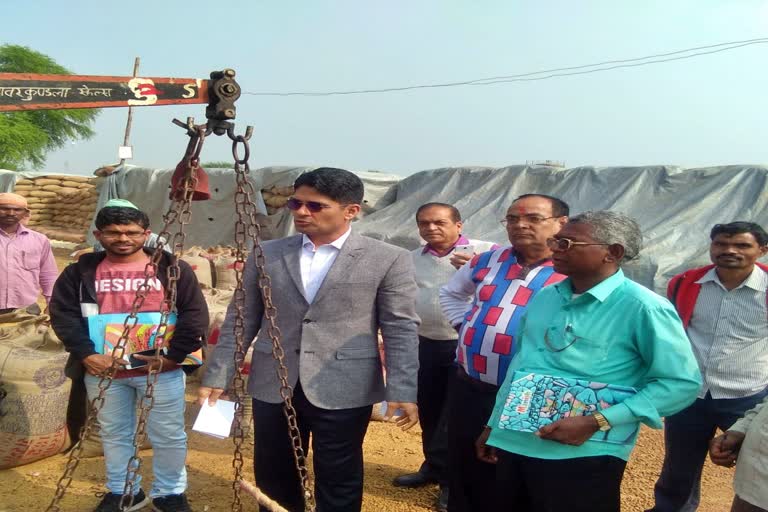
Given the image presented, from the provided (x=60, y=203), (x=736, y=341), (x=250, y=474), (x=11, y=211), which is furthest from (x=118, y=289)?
(x=60, y=203)

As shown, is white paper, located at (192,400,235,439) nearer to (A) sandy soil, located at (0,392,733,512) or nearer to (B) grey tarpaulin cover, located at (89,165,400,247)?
(A) sandy soil, located at (0,392,733,512)

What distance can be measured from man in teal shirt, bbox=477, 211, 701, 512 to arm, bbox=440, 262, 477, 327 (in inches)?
36.0

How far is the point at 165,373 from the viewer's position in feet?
9.93

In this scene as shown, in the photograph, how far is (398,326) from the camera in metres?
2.47

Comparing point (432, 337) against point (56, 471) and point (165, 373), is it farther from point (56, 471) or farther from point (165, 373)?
point (56, 471)

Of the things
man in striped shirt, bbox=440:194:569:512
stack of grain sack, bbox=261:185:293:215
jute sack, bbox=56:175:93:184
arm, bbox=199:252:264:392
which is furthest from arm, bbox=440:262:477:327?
jute sack, bbox=56:175:93:184

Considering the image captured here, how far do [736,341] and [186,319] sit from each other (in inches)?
104

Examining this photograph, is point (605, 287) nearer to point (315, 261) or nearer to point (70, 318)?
point (315, 261)

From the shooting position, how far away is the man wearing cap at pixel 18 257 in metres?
4.51

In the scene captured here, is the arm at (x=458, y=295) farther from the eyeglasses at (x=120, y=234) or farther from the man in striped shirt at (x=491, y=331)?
the eyeglasses at (x=120, y=234)

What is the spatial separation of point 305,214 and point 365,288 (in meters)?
0.37

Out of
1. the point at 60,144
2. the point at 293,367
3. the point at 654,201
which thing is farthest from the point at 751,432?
the point at 60,144

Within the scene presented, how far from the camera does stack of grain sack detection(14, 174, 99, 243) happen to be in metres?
15.0

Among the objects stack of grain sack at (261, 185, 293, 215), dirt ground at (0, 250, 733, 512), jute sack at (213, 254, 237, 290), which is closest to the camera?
dirt ground at (0, 250, 733, 512)
